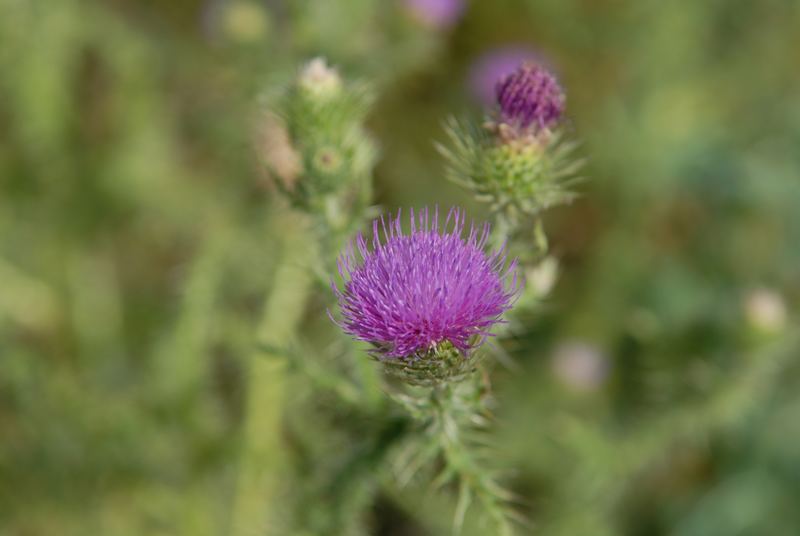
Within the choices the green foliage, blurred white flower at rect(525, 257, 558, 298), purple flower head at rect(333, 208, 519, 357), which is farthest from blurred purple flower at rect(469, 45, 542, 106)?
purple flower head at rect(333, 208, 519, 357)

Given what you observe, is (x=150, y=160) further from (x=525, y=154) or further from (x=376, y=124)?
(x=525, y=154)

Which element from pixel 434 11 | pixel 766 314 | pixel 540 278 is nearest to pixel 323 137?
pixel 540 278

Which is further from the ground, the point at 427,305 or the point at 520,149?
the point at 520,149

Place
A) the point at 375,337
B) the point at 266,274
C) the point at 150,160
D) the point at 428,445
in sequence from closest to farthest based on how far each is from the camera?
the point at 375,337 → the point at 428,445 → the point at 266,274 → the point at 150,160

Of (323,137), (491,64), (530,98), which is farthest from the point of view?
(491,64)

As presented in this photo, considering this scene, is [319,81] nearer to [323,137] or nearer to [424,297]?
[323,137]

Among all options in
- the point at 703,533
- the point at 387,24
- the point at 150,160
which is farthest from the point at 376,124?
the point at 703,533
